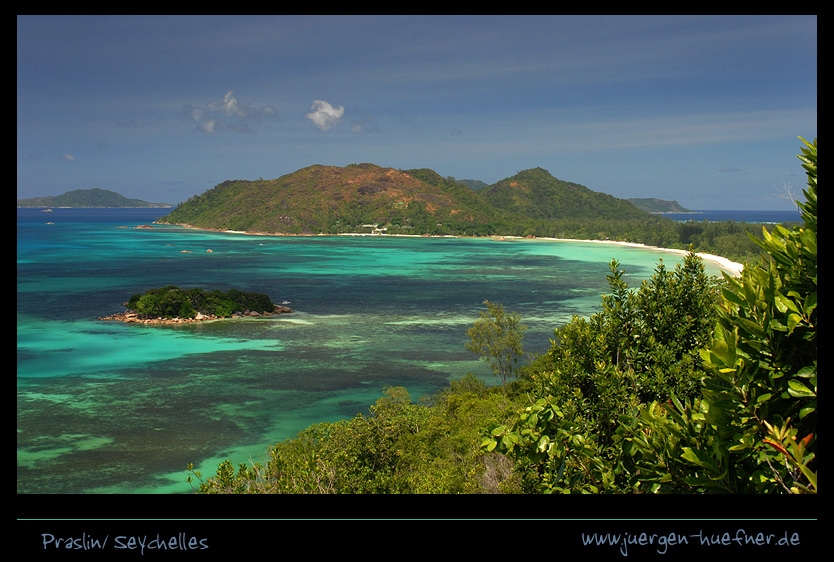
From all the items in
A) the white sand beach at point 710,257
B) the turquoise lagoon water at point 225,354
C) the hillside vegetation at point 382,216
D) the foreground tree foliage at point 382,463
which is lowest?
the turquoise lagoon water at point 225,354

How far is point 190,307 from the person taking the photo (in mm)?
50000

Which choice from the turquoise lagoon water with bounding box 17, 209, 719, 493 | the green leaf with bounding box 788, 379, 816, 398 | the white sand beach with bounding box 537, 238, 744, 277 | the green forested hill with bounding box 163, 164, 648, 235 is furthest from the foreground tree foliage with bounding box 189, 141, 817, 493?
the green forested hill with bounding box 163, 164, 648, 235

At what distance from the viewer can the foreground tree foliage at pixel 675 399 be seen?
2809 millimetres

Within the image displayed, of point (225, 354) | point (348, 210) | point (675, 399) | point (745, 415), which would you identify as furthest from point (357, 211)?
point (745, 415)

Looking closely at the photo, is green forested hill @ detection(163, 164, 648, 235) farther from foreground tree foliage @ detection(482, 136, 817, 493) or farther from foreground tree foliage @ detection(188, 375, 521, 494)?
foreground tree foliage @ detection(482, 136, 817, 493)

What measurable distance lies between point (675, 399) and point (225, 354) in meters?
37.5

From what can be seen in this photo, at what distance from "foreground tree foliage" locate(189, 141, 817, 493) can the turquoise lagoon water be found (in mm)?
13228

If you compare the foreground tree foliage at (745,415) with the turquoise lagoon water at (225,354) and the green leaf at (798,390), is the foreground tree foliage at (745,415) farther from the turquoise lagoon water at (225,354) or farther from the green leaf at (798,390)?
the turquoise lagoon water at (225,354)

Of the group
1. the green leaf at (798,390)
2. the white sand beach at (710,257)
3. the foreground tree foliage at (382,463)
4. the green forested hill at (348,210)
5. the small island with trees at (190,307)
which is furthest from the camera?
the green forested hill at (348,210)

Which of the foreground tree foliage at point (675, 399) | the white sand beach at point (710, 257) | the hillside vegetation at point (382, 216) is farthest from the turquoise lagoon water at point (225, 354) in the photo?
the hillside vegetation at point (382, 216)

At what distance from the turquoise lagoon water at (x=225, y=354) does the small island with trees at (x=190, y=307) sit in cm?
203

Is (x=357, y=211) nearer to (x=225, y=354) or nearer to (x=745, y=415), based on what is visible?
(x=225, y=354)
